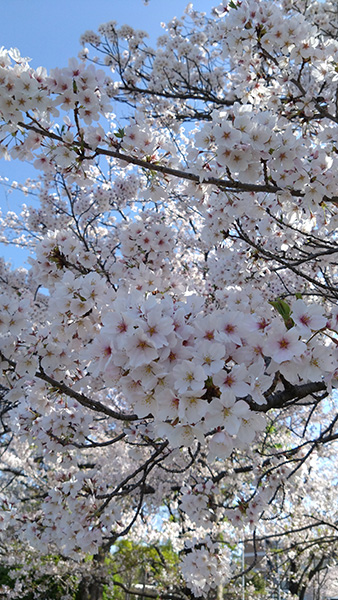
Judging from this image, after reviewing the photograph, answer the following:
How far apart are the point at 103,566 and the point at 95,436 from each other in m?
2.25

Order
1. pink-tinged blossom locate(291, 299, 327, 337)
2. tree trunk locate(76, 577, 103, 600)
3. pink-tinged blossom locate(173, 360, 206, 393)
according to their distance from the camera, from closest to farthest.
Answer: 1. pink-tinged blossom locate(173, 360, 206, 393)
2. pink-tinged blossom locate(291, 299, 327, 337)
3. tree trunk locate(76, 577, 103, 600)

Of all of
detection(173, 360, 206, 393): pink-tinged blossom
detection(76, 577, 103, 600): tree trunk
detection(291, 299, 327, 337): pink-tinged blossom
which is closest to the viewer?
detection(173, 360, 206, 393): pink-tinged blossom

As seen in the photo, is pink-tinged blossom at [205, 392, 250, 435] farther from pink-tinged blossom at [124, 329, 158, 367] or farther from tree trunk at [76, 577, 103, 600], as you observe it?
tree trunk at [76, 577, 103, 600]

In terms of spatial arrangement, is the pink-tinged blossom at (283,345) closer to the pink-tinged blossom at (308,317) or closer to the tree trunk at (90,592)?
the pink-tinged blossom at (308,317)

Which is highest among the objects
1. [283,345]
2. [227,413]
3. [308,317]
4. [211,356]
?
[308,317]

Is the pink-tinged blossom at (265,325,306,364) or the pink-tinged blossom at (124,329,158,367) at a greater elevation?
the pink-tinged blossom at (265,325,306,364)

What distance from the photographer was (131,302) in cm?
131

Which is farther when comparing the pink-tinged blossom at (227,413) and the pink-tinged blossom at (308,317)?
the pink-tinged blossom at (308,317)

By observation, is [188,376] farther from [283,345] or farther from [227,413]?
[283,345]

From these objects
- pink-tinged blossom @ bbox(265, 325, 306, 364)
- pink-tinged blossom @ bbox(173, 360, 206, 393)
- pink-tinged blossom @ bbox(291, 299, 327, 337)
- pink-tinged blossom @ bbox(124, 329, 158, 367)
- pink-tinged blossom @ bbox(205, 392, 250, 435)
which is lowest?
pink-tinged blossom @ bbox(205, 392, 250, 435)

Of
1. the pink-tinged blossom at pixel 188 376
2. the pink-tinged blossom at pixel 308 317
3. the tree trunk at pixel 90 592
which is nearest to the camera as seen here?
the pink-tinged blossom at pixel 188 376

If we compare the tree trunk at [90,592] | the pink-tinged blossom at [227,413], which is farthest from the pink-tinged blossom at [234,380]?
the tree trunk at [90,592]

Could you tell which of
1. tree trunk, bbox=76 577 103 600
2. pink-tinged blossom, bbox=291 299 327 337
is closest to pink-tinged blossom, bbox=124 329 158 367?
A: pink-tinged blossom, bbox=291 299 327 337

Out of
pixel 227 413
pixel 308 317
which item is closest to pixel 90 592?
pixel 227 413
